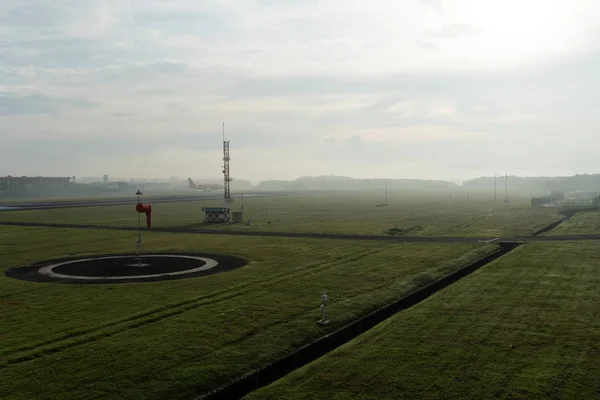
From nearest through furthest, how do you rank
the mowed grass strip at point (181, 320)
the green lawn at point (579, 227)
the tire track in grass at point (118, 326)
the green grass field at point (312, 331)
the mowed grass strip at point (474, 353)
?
the mowed grass strip at point (474, 353), the green grass field at point (312, 331), the mowed grass strip at point (181, 320), the tire track in grass at point (118, 326), the green lawn at point (579, 227)

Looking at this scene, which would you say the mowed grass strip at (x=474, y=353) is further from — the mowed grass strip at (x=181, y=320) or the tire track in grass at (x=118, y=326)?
the tire track in grass at (x=118, y=326)

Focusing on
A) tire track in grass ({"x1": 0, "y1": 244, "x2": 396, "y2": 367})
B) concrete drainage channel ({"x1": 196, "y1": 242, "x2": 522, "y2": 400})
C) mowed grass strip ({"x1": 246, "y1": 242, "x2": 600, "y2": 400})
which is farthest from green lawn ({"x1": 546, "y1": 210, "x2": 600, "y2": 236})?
tire track in grass ({"x1": 0, "y1": 244, "x2": 396, "y2": 367})

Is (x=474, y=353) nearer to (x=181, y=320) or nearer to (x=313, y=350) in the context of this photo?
(x=313, y=350)

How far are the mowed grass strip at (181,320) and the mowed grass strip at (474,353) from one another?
316 centimetres

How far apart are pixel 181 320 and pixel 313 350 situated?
8.61 meters

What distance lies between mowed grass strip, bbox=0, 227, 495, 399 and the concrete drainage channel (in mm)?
590

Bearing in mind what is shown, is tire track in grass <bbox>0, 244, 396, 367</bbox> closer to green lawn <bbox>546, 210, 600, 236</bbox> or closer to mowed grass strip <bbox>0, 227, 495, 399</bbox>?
mowed grass strip <bbox>0, 227, 495, 399</bbox>

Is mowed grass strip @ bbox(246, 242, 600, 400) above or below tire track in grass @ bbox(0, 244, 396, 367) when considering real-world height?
below

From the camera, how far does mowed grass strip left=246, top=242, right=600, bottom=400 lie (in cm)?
2003

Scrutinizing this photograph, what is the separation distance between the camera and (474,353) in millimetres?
23828

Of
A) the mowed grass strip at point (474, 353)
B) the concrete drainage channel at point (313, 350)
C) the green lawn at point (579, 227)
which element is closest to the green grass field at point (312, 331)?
the mowed grass strip at point (474, 353)

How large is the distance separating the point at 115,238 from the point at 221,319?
46.1 meters

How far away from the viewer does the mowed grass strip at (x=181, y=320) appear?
69.4 ft

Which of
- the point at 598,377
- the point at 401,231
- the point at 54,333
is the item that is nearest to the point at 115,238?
the point at 401,231
